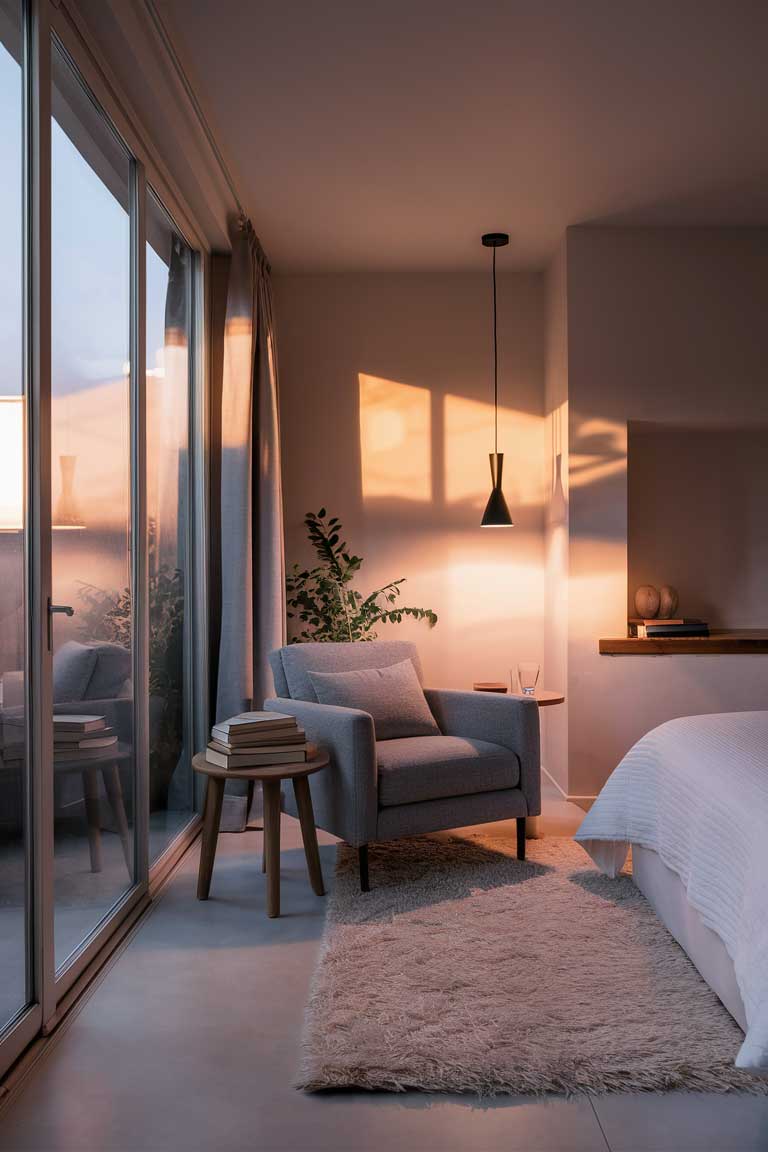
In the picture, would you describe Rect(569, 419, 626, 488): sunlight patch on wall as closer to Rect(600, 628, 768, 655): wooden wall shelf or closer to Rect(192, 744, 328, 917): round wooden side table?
Rect(600, 628, 768, 655): wooden wall shelf

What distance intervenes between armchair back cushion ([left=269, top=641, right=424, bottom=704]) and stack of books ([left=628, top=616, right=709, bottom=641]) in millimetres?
1175

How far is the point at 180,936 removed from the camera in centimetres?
286

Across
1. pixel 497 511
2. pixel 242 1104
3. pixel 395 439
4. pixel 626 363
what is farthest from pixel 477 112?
pixel 242 1104

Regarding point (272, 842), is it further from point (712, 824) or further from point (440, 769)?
point (712, 824)

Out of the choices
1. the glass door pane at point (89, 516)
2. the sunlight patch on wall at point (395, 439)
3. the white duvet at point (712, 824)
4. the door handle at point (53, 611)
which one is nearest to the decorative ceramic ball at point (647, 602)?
the sunlight patch on wall at point (395, 439)

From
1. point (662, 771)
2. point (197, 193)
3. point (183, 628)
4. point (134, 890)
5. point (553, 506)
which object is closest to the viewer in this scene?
point (662, 771)

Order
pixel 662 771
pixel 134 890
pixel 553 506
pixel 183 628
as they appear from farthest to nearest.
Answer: pixel 553 506 < pixel 183 628 < pixel 134 890 < pixel 662 771

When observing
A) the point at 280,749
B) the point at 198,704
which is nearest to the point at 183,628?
the point at 198,704

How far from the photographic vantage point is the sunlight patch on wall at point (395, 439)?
5191 millimetres

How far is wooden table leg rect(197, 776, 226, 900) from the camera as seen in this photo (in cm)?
320

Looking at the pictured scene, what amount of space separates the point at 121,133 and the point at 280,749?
1.95 meters

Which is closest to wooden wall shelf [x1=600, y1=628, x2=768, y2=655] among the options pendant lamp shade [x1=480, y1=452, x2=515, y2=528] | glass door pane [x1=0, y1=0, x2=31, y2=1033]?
pendant lamp shade [x1=480, y1=452, x2=515, y2=528]

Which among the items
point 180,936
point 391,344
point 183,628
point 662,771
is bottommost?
point 180,936

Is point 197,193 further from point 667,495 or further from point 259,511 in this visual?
point 667,495
